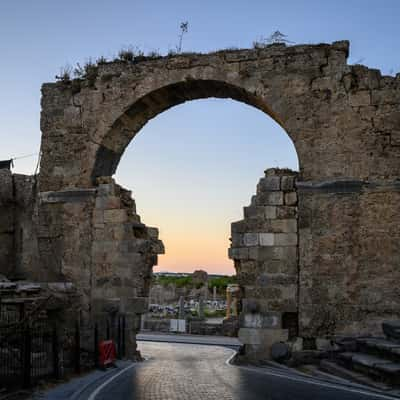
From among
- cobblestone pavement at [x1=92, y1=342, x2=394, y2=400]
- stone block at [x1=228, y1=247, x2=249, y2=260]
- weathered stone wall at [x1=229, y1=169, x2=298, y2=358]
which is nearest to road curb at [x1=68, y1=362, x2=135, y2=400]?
cobblestone pavement at [x1=92, y1=342, x2=394, y2=400]

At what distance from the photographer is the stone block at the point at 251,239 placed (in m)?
10.6

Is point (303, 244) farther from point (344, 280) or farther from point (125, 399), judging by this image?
point (125, 399)

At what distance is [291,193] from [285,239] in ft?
2.71

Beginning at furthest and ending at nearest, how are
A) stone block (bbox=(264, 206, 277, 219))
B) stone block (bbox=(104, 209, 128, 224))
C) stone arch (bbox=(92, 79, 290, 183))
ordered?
1. stone arch (bbox=(92, 79, 290, 183))
2. stone block (bbox=(104, 209, 128, 224))
3. stone block (bbox=(264, 206, 277, 219))

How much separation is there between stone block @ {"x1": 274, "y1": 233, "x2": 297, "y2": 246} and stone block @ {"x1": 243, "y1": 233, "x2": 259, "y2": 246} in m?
0.34

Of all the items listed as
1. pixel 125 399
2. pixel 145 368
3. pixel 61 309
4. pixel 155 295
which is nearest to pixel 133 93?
pixel 61 309

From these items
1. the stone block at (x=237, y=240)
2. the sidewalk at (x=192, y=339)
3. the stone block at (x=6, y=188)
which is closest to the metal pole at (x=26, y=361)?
the stone block at (x=237, y=240)

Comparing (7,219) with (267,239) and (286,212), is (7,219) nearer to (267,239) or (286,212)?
(267,239)

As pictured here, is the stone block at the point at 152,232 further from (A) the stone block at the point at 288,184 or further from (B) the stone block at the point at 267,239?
(A) the stone block at the point at 288,184

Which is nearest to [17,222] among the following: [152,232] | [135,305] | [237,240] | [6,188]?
[6,188]

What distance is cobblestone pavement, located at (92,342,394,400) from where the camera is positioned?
291 inches

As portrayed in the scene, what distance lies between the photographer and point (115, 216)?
1153 cm

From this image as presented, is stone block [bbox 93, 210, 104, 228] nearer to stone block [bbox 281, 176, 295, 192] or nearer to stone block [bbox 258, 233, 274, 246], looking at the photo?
stone block [bbox 258, 233, 274, 246]

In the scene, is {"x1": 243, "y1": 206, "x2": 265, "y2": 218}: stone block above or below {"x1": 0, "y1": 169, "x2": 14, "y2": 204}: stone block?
below
